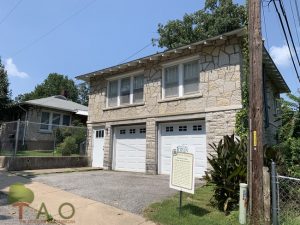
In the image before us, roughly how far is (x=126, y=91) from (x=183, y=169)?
9.64 meters

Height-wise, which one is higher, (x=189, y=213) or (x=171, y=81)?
(x=171, y=81)

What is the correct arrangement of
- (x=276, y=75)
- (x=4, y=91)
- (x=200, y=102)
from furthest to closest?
(x=4, y=91) → (x=276, y=75) → (x=200, y=102)

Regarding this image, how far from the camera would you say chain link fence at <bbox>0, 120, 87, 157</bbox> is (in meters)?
15.2

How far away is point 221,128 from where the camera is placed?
11.6m

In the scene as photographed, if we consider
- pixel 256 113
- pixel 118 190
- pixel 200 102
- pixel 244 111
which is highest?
pixel 200 102

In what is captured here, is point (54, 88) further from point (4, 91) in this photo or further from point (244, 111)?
point (244, 111)

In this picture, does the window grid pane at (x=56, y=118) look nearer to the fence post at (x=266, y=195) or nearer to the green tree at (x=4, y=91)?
the green tree at (x=4, y=91)

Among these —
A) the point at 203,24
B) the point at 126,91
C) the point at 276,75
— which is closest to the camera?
the point at 276,75

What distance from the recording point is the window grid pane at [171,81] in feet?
44.8

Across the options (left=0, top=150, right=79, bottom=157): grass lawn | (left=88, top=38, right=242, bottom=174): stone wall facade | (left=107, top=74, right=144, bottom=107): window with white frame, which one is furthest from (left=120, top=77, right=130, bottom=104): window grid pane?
(left=0, top=150, right=79, bottom=157): grass lawn

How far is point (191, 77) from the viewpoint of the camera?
43.2 feet

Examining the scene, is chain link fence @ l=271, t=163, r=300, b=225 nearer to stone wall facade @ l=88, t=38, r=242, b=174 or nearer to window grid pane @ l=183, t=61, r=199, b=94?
stone wall facade @ l=88, t=38, r=242, b=174

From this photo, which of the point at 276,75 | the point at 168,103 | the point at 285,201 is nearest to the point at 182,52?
the point at 168,103

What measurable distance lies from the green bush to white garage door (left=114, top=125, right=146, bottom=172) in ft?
8.56
